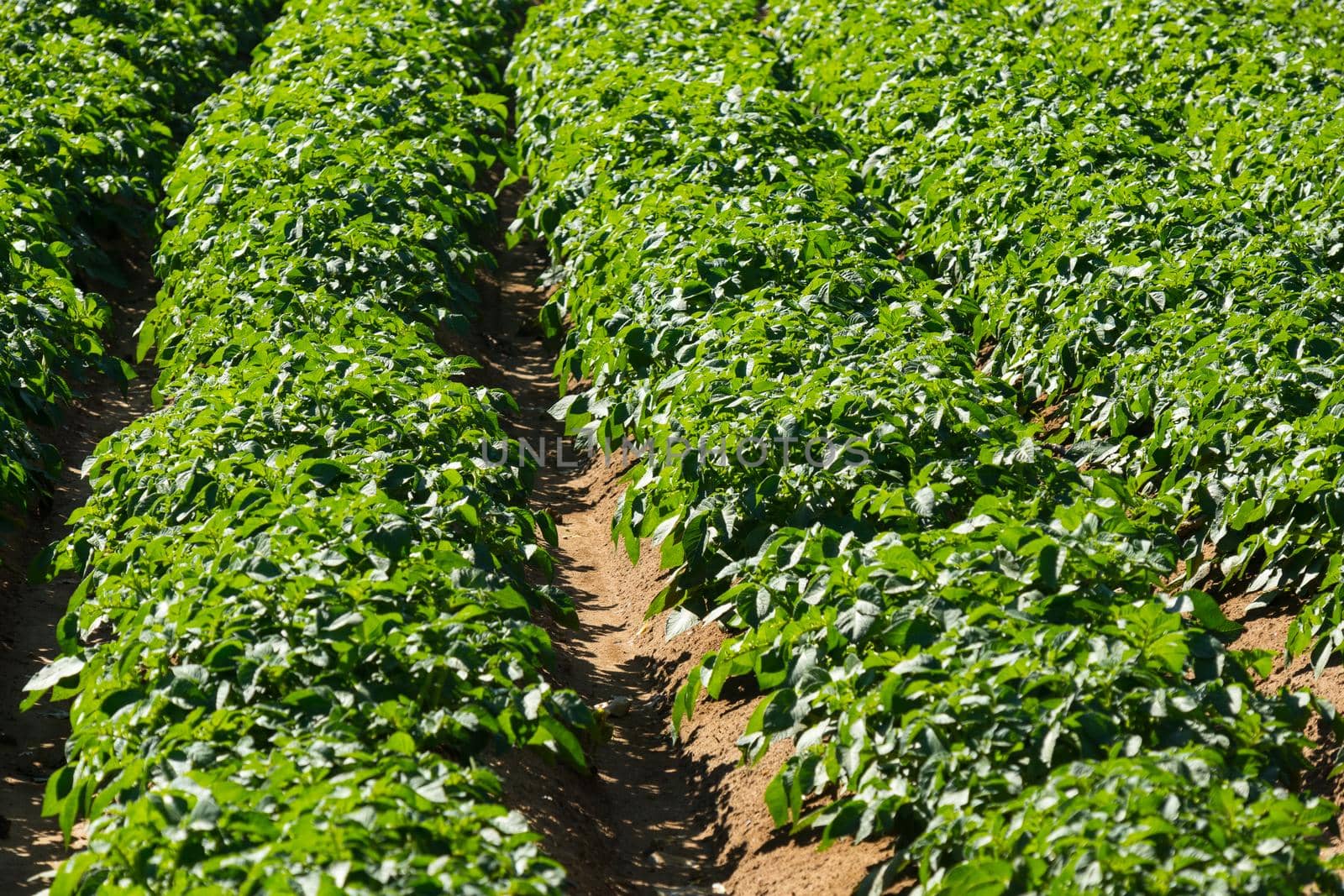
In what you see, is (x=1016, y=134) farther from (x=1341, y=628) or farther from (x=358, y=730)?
(x=358, y=730)

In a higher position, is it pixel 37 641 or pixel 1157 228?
pixel 37 641

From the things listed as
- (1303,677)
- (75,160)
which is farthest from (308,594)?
(75,160)

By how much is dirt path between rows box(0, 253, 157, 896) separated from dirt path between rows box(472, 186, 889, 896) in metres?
1.46

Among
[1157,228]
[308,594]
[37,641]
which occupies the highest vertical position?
[37,641]

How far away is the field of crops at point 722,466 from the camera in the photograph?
3322mm

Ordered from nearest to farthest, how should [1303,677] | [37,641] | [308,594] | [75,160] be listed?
[308,594] → [1303,677] → [37,641] → [75,160]

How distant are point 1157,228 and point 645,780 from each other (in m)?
3.94

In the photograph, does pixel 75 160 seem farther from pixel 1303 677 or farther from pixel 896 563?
pixel 1303 677

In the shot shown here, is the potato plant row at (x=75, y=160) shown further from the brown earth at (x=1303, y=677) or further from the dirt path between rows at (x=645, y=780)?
the brown earth at (x=1303, y=677)

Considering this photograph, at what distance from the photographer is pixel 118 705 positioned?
12.3 ft

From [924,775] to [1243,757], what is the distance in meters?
0.78

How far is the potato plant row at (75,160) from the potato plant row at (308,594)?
1.47 ft

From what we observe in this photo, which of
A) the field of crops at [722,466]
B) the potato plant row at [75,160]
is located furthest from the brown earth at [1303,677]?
the potato plant row at [75,160]

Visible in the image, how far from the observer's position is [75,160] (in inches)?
347
